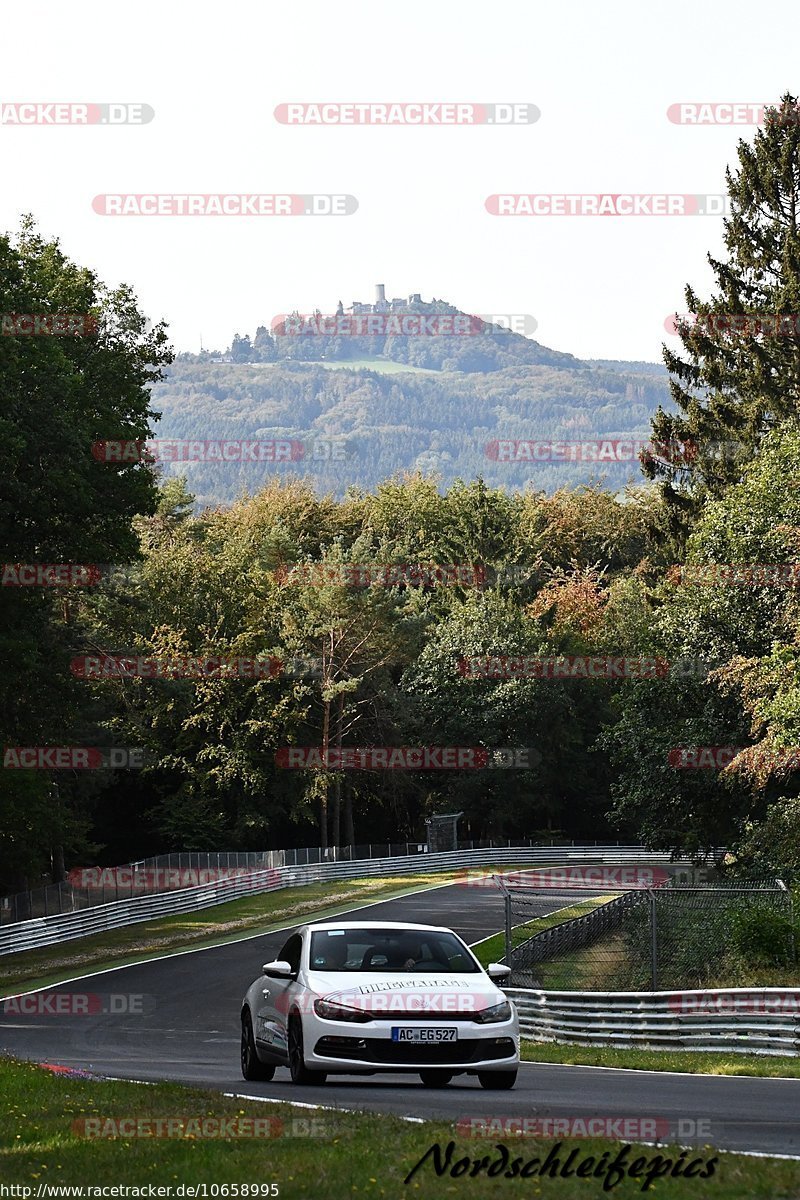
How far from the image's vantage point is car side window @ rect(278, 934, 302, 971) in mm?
14695

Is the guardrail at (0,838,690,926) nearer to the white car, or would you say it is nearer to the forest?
the forest

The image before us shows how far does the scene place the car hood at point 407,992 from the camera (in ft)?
43.9

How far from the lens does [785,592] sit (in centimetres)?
4194

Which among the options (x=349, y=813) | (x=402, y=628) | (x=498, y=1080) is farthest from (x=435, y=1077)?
(x=402, y=628)

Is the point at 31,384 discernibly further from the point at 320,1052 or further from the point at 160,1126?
the point at 160,1126

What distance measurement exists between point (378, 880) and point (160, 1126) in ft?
190

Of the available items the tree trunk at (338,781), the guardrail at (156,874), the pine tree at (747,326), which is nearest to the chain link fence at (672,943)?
the guardrail at (156,874)

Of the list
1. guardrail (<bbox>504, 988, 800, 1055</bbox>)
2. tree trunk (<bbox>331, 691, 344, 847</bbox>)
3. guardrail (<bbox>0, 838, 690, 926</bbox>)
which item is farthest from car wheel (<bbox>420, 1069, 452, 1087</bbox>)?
tree trunk (<bbox>331, 691, 344, 847</bbox>)

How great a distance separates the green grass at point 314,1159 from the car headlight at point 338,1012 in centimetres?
185

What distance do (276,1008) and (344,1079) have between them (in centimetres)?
146

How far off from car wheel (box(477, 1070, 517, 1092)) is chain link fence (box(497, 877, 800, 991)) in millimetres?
8481

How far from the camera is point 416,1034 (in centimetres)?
1327

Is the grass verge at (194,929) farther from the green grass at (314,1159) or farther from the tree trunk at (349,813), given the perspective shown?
the green grass at (314,1159)

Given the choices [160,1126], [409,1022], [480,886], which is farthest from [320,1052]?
[480,886]
